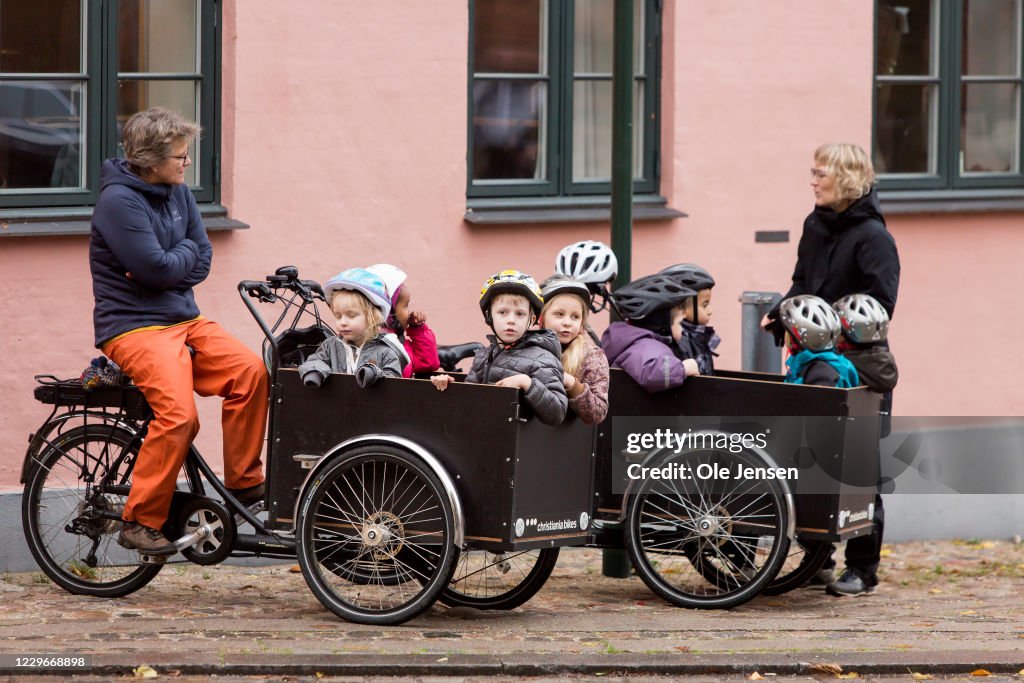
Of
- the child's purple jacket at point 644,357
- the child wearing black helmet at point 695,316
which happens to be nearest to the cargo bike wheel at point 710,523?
the child's purple jacket at point 644,357

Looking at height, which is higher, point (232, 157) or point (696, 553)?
point (232, 157)

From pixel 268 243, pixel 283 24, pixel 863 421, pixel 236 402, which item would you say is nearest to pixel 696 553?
pixel 863 421

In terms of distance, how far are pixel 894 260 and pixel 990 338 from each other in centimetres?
255

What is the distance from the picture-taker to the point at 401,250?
27.8 feet

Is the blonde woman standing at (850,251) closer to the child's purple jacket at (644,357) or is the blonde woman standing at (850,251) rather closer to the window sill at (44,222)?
the child's purple jacket at (644,357)

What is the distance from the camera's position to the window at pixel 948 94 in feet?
31.5

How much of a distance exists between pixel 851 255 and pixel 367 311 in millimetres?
2350

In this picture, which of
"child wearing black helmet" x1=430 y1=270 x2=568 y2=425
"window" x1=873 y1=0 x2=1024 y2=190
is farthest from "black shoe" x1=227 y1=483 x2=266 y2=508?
"window" x1=873 y1=0 x2=1024 y2=190

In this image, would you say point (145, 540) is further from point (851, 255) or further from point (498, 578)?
point (851, 255)

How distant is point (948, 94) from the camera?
382 inches

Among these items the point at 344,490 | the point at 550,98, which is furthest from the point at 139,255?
the point at 550,98

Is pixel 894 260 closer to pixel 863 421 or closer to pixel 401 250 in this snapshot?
pixel 863 421

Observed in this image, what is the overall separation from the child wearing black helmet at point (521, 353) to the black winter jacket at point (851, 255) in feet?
5.02

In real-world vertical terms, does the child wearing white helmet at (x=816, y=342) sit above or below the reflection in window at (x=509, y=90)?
below
